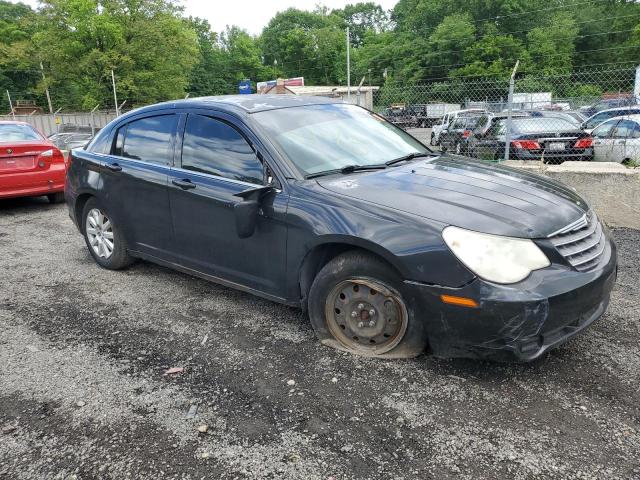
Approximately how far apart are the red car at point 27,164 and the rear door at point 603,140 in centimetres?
847

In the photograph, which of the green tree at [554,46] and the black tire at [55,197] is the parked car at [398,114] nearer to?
the black tire at [55,197]

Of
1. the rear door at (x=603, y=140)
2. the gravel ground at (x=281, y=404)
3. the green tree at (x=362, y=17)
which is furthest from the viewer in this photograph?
the green tree at (x=362, y=17)

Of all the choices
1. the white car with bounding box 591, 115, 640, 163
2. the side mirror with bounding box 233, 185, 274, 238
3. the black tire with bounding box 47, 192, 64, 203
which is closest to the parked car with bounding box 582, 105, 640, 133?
the white car with bounding box 591, 115, 640, 163

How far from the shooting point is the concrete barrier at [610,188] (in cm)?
593

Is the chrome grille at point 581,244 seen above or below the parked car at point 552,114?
below

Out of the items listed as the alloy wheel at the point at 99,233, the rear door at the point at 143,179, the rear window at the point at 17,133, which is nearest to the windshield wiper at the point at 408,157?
the rear door at the point at 143,179

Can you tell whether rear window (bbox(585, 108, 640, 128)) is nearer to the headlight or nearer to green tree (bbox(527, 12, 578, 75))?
the headlight

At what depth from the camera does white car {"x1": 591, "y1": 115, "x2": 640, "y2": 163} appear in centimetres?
758

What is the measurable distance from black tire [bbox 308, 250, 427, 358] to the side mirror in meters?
0.57

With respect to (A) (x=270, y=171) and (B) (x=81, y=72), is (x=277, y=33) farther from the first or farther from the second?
(A) (x=270, y=171)

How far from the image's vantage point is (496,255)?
265 centimetres

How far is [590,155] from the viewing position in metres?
8.73

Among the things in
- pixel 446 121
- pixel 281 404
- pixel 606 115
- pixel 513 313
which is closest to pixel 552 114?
pixel 446 121

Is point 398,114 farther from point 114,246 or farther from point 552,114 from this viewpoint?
point 114,246
